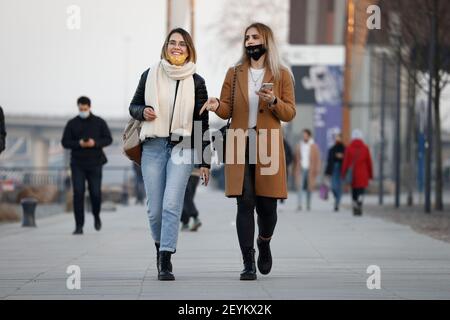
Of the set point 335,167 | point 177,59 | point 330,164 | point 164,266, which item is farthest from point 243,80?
point 335,167

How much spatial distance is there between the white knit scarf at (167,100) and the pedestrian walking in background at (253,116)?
0.95 feet

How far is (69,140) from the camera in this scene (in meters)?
18.2

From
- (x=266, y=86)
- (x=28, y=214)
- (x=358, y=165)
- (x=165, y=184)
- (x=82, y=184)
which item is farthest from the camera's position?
(x=358, y=165)

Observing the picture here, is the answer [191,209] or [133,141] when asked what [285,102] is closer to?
[133,141]

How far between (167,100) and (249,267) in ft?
4.85

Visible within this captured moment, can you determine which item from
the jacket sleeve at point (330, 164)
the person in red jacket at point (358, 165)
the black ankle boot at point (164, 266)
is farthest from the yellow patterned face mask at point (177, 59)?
A: the jacket sleeve at point (330, 164)

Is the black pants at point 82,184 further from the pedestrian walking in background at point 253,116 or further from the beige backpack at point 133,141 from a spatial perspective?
the pedestrian walking in background at point 253,116

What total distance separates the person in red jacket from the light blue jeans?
14.9 metres

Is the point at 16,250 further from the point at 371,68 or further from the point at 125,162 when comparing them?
the point at 125,162

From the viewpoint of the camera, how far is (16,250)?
15.0 m

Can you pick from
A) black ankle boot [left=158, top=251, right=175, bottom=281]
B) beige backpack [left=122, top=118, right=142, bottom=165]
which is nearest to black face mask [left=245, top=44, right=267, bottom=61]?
beige backpack [left=122, top=118, right=142, bottom=165]

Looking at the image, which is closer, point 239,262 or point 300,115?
point 239,262

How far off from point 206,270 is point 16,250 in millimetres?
3818

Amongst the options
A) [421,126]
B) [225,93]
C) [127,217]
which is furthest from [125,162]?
[225,93]
